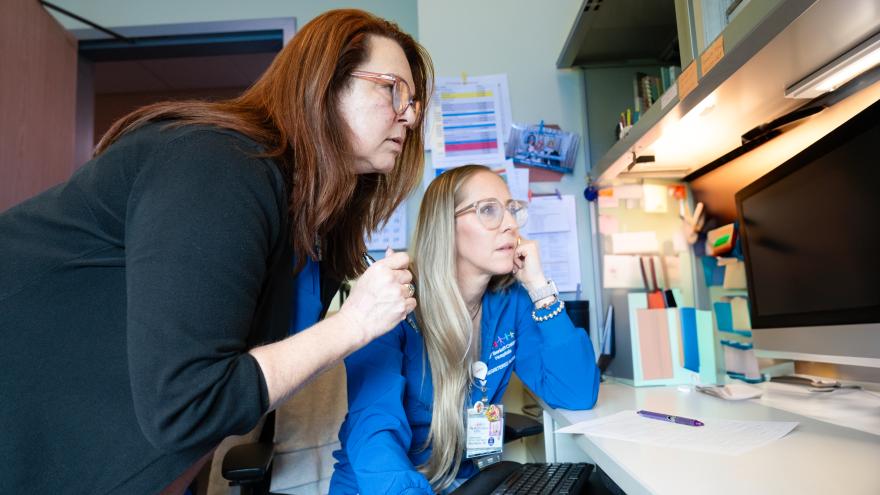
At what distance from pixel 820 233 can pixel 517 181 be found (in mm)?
989

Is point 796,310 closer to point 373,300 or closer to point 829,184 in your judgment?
point 829,184

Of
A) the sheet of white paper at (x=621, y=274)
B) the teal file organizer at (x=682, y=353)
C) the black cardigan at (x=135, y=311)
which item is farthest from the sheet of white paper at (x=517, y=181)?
the black cardigan at (x=135, y=311)

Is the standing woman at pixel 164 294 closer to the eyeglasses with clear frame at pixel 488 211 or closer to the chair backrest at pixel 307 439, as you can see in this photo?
the eyeglasses with clear frame at pixel 488 211

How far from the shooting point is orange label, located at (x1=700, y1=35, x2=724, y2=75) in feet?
3.12

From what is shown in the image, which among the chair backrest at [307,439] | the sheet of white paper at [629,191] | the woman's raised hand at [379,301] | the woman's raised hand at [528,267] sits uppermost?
the sheet of white paper at [629,191]

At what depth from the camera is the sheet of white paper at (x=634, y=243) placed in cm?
189

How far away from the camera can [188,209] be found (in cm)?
56

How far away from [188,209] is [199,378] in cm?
17

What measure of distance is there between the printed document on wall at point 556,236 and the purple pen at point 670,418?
2.69 ft

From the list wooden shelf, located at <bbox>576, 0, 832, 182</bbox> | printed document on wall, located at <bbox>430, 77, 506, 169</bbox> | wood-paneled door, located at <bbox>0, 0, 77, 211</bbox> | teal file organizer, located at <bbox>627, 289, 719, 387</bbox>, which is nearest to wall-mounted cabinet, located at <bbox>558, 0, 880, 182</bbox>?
wooden shelf, located at <bbox>576, 0, 832, 182</bbox>

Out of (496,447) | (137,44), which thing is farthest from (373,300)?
(137,44)

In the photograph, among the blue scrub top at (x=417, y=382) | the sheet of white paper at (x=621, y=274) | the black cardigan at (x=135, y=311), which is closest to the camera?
the black cardigan at (x=135, y=311)

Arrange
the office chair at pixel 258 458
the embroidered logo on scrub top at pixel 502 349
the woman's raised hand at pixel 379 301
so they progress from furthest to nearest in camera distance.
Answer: the embroidered logo on scrub top at pixel 502 349
the office chair at pixel 258 458
the woman's raised hand at pixel 379 301

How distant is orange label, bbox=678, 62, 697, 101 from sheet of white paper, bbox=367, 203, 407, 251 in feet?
3.61
